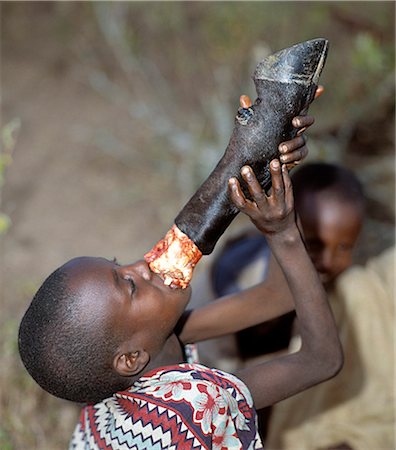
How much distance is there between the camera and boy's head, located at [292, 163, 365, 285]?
2592 mm

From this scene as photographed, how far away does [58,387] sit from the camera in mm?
1604

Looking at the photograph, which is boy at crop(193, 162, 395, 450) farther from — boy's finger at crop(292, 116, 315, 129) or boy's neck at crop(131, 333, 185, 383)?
boy's finger at crop(292, 116, 315, 129)

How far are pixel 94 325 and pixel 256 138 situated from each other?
1.73 feet

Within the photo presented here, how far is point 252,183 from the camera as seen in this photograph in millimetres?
1478

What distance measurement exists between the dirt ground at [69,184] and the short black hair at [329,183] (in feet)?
3.52

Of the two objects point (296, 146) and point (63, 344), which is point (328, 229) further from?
point (63, 344)

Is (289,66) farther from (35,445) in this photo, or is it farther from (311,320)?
(35,445)

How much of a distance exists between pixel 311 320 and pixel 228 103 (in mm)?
2767

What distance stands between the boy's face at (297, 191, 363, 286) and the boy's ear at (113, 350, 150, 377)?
1063mm

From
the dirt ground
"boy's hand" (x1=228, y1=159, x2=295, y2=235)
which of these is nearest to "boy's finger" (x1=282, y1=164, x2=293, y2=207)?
"boy's hand" (x1=228, y1=159, x2=295, y2=235)

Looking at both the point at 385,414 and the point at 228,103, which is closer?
the point at 385,414

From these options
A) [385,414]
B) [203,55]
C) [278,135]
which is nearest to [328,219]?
[385,414]

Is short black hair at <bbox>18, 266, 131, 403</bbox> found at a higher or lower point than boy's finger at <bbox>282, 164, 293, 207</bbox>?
lower

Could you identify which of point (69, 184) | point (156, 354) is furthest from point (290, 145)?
point (69, 184)
